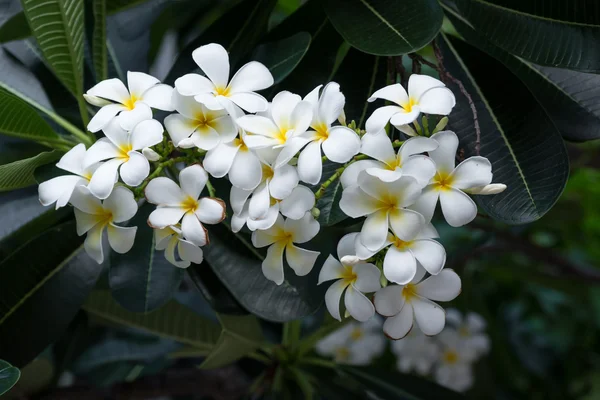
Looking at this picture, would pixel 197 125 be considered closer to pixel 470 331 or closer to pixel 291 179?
pixel 291 179

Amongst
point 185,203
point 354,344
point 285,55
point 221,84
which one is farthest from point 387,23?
point 354,344

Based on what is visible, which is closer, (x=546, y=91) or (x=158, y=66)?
(x=546, y=91)

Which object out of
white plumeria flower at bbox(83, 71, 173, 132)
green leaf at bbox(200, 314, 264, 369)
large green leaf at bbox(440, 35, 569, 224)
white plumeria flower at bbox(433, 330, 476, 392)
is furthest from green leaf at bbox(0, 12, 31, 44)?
white plumeria flower at bbox(433, 330, 476, 392)

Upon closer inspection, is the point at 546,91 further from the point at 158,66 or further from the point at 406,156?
the point at 158,66

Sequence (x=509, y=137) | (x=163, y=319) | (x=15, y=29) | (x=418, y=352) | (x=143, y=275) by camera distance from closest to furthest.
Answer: (x=509, y=137), (x=143, y=275), (x=15, y=29), (x=163, y=319), (x=418, y=352)

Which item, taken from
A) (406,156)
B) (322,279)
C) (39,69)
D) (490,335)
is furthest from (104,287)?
(490,335)

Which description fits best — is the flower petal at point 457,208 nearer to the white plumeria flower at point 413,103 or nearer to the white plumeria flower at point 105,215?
the white plumeria flower at point 413,103
